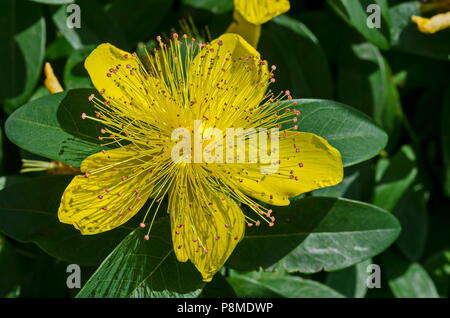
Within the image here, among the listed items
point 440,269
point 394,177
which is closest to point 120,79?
point 394,177

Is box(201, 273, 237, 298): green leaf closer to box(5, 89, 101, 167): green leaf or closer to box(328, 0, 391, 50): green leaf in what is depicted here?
box(5, 89, 101, 167): green leaf

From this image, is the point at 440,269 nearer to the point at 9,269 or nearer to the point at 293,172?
the point at 293,172

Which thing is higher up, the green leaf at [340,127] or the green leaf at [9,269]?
the green leaf at [340,127]

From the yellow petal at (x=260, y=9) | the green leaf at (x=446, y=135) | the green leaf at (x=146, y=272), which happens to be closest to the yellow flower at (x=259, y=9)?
the yellow petal at (x=260, y=9)

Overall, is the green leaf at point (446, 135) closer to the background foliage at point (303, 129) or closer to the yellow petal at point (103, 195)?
the background foliage at point (303, 129)

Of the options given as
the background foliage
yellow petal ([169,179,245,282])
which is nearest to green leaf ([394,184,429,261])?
the background foliage

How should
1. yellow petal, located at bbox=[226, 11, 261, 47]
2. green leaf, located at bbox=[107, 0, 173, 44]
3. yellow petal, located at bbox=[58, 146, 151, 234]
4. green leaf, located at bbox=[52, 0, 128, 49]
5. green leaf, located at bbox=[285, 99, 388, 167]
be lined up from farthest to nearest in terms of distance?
1. green leaf, located at bbox=[107, 0, 173, 44]
2. green leaf, located at bbox=[52, 0, 128, 49]
3. yellow petal, located at bbox=[226, 11, 261, 47]
4. green leaf, located at bbox=[285, 99, 388, 167]
5. yellow petal, located at bbox=[58, 146, 151, 234]

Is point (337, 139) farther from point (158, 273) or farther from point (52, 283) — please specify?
point (52, 283)
